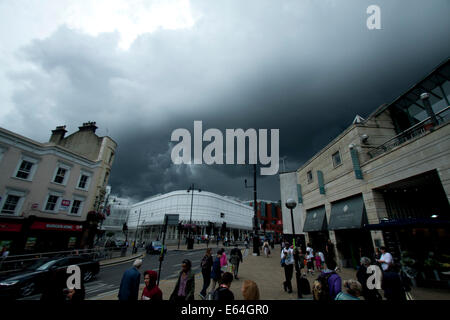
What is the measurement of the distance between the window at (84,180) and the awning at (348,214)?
994 inches

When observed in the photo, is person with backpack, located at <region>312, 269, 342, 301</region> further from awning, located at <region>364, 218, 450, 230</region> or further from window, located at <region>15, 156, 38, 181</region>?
window, located at <region>15, 156, 38, 181</region>

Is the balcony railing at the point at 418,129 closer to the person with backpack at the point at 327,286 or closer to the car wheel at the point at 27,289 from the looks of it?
the person with backpack at the point at 327,286

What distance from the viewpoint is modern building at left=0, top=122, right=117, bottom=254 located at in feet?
53.0

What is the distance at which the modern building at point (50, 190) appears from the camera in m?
16.1

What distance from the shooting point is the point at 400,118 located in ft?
42.6

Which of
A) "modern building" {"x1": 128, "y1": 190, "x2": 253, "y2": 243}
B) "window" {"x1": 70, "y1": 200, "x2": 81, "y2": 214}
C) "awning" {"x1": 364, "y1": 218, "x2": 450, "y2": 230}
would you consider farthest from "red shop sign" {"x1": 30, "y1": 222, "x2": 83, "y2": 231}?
"modern building" {"x1": 128, "y1": 190, "x2": 253, "y2": 243}

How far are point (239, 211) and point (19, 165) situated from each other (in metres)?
79.4

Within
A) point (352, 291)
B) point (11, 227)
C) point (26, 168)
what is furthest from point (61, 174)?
point (352, 291)

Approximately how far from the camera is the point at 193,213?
A: 6881 centimetres

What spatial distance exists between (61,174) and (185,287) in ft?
73.8

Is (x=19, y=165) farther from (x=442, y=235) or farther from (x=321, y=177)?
(x=442, y=235)

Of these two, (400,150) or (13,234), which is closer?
(400,150)

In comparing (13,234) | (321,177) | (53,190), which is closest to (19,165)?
(53,190)

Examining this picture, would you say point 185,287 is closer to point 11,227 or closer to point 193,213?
point 11,227
